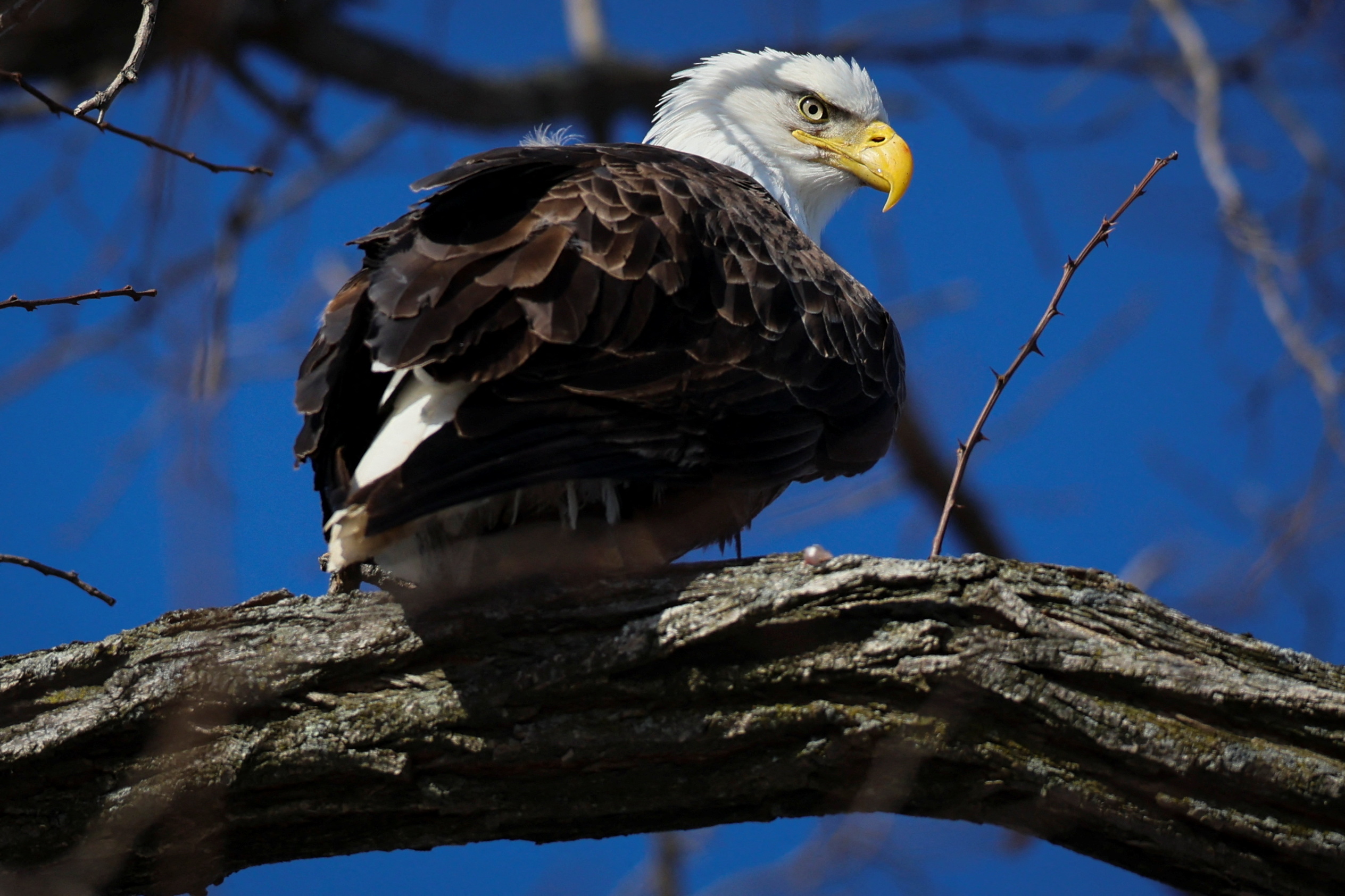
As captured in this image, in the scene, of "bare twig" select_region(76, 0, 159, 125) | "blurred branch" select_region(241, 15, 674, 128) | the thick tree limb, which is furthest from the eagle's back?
"blurred branch" select_region(241, 15, 674, 128)

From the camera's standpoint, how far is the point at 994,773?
2740 mm

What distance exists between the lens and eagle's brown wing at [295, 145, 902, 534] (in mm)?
2926

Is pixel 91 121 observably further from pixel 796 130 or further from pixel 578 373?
pixel 796 130

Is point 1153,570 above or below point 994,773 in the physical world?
above

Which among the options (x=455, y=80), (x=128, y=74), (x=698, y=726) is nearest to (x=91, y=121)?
(x=128, y=74)

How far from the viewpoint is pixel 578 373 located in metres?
3.04

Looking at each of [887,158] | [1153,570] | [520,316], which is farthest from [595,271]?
[1153,570]

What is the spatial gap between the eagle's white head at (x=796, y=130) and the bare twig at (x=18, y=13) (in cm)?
352

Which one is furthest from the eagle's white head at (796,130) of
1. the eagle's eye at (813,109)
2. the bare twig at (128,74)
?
the bare twig at (128,74)

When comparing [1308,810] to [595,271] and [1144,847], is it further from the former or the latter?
[595,271]

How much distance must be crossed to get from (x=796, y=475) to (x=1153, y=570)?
16.8 ft

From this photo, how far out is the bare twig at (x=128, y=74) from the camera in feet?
8.26

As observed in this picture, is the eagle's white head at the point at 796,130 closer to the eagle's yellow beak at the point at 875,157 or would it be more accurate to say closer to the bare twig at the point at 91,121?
the eagle's yellow beak at the point at 875,157

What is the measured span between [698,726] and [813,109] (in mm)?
3775
